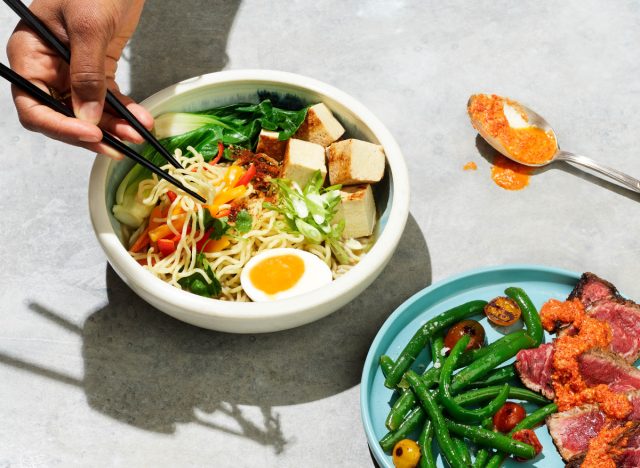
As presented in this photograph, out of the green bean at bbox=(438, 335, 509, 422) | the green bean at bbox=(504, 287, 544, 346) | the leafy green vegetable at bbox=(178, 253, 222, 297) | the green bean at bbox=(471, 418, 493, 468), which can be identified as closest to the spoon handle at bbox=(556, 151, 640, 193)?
the green bean at bbox=(504, 287, 544, 346)

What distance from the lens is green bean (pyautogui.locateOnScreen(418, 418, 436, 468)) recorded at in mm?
2322

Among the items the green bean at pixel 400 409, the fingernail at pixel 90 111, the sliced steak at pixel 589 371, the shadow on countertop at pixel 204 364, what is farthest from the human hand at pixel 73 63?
the sliced steak at pixel 589 371

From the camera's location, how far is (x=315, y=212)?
2619 millimetres

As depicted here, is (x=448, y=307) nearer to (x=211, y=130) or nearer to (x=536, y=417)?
(x=536, y=417)

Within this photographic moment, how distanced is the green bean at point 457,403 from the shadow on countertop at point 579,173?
1.07 meters

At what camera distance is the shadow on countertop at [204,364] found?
256 centimetres

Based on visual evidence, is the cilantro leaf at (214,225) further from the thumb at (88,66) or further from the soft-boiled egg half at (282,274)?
the thumb at (88,66)

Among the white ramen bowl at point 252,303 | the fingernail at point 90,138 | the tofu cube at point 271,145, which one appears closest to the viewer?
the fingernail at point 90,138

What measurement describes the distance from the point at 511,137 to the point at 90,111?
1782 millimetres

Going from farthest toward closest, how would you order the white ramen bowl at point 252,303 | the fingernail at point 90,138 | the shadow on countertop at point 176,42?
the shadow on countertop at point 176,42 < the white ramen bowl at point 252,303 < the fingernail at point 90,138

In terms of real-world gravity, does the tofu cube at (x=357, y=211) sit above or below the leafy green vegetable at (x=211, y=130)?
below

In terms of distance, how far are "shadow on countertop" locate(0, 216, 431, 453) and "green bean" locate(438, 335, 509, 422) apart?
0.35 m

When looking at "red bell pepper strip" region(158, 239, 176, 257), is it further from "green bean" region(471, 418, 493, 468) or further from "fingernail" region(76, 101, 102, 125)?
"green bean" region(471, 418, 493, 468)

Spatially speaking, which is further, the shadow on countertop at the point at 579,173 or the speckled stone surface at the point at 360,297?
the shadow on countertop at the point at 579,173
